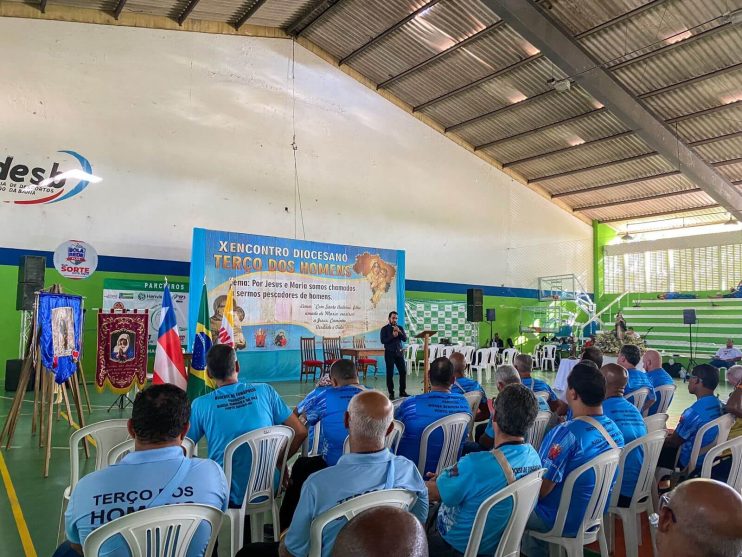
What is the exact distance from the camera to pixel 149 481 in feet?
5.13

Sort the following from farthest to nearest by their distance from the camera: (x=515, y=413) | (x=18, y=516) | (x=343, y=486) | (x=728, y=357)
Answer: (x=728, y=357) → (x=18, y=516) → (x=515, y=413) → (x=343, y=486)

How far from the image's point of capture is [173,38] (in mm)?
10289

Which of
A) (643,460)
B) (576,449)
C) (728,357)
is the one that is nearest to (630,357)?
(643,460)

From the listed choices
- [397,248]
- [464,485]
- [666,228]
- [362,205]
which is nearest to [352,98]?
[362,205]

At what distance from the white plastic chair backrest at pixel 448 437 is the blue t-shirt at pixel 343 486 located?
42.4 inches

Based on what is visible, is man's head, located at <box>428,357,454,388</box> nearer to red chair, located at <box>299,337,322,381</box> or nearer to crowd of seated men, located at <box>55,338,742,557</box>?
crowd of seated men, located at <box>55,338,742,557</box>

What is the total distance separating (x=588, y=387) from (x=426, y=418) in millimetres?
955

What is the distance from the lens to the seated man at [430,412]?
2.98m

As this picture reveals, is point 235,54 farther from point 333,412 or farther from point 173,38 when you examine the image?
point 333,412

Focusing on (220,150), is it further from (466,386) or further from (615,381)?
(615,381)

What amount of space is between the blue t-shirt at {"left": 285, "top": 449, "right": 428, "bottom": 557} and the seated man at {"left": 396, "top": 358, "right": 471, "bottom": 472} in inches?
45.3

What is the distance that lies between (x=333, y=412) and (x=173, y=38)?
9747mm

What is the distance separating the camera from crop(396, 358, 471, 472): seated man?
2.98 meters

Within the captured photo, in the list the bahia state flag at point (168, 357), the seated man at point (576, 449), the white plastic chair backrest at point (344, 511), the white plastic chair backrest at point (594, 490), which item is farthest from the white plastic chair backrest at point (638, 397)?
the bahia state flag at point (168, 357)
